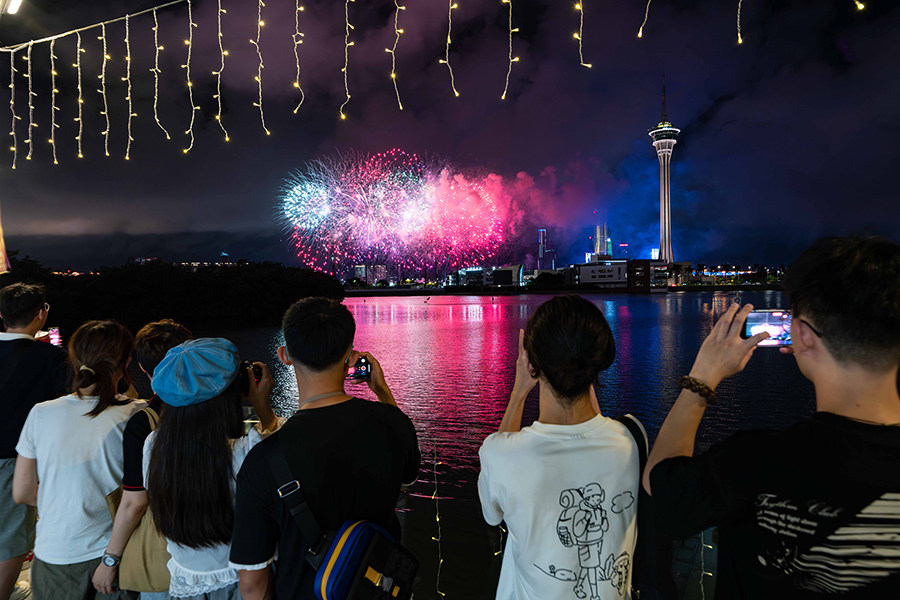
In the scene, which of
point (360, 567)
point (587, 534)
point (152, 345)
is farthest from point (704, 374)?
point (152, 345)

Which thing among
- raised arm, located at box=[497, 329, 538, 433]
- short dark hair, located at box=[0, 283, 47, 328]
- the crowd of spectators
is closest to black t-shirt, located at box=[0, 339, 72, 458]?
short dark hair, located at box=[0, 283, 47, 328]

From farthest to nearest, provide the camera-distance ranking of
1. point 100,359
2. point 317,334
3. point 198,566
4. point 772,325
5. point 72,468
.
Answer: point 100,359 < point 72,468 < point 198,566 < point 317,334 < point 772,325

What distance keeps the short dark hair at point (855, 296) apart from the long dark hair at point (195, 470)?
6.51 ft

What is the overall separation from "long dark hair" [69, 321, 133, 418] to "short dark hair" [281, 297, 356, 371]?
1346 millimetres

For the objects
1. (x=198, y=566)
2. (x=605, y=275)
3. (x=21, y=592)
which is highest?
(x=605, y=275)

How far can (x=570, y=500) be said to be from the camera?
1585mm

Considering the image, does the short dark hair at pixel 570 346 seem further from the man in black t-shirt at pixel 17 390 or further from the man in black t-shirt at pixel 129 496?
the man in black t-shirt at pixel 17 390

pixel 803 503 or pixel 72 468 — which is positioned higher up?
pixel 803 503

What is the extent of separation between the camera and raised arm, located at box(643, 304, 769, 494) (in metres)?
1.39

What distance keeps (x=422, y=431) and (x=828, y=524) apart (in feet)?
47.7

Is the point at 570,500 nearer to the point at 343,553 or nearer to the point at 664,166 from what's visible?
the point at 343,553

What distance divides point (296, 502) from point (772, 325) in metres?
1.63

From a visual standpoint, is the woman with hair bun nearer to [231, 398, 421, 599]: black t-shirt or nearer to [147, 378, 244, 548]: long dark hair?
[231, 398, 421, 599]: black t-shirt

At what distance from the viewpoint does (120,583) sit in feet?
7.64
